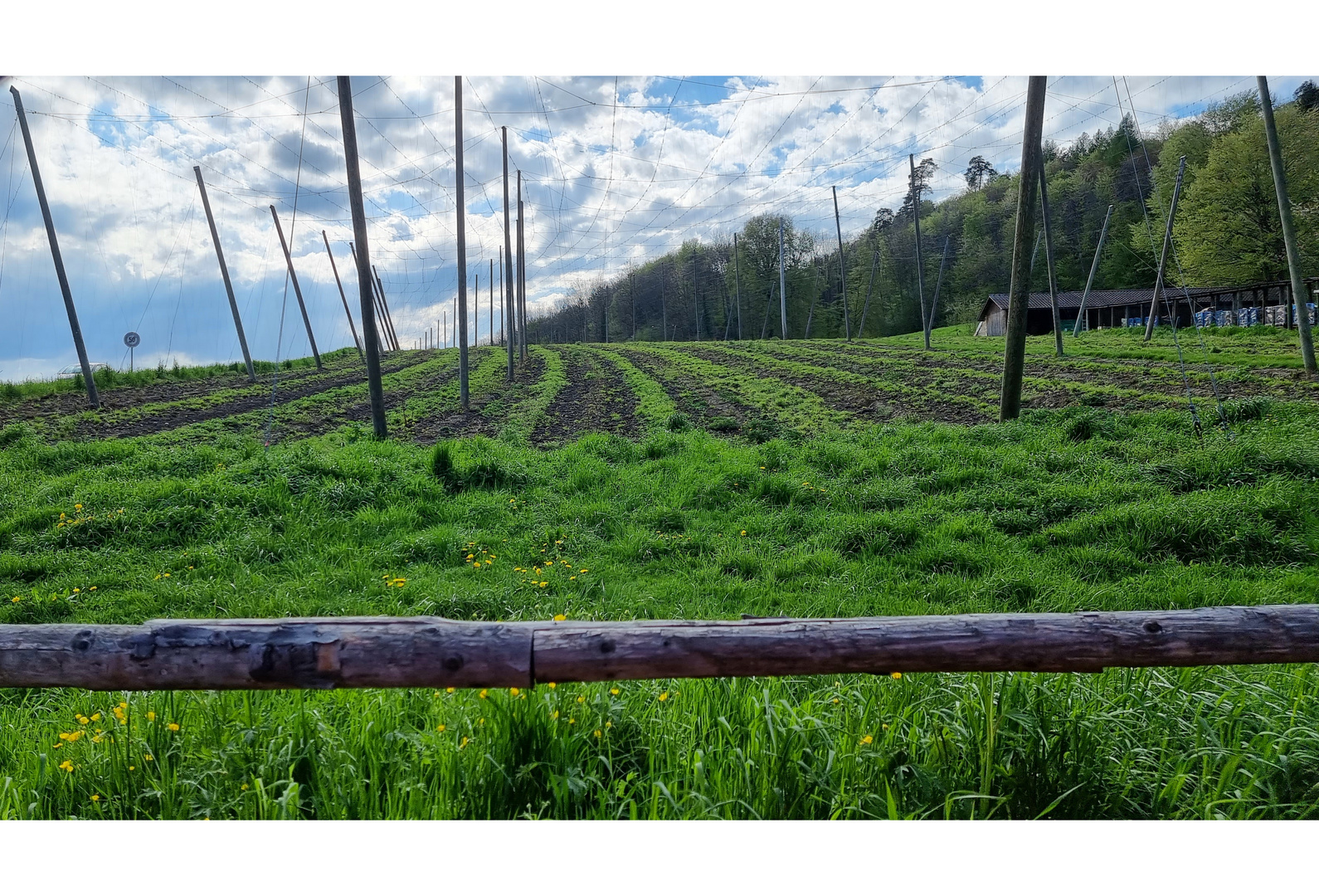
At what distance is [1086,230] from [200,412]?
3513cm

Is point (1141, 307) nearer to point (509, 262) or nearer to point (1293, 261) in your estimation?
point (1293, 261)

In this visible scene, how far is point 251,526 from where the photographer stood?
19.8 feet

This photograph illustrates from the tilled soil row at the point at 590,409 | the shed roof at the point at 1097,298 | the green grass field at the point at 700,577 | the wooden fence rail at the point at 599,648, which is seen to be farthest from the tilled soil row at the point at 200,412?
the shed roof at the point at 1097,298

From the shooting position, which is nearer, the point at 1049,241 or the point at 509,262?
the point at 1049,241

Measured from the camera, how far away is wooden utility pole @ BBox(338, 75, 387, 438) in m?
9.23

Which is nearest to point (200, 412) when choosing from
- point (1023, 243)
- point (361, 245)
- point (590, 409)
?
point (361, 245)

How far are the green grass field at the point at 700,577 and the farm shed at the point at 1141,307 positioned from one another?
1441 cm

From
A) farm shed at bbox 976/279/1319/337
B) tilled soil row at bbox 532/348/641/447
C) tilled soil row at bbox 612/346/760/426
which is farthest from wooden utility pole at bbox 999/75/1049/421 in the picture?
farm shed at bbox 976/279/1319/337

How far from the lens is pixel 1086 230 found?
87.1 ft

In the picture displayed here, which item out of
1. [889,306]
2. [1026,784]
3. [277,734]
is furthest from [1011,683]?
[889,306]

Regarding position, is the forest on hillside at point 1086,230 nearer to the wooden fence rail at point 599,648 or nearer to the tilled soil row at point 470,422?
the wooden fence rail at point 599,648

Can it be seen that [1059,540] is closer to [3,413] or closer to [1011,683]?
[1011,683]

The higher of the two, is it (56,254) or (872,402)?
(56,254)

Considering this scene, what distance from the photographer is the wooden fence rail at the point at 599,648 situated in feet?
6.25
